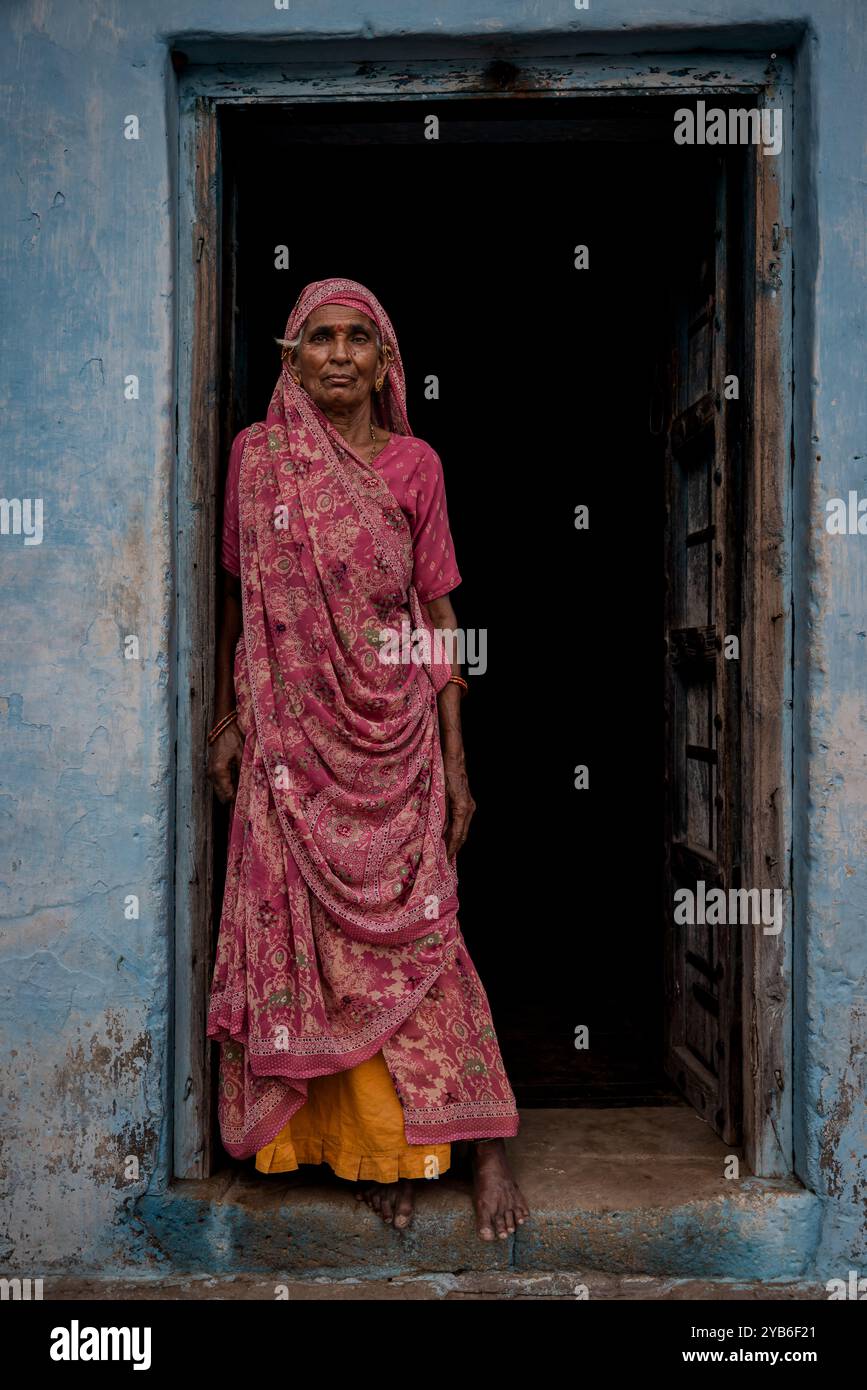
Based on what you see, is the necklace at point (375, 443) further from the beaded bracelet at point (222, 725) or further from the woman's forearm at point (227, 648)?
the beaded bracelet at point (222, 725)

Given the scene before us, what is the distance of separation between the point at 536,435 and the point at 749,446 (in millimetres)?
4090

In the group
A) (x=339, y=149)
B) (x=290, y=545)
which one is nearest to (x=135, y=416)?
(x=290, y=545)

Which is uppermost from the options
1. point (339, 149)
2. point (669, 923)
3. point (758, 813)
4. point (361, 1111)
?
point (339, 149)

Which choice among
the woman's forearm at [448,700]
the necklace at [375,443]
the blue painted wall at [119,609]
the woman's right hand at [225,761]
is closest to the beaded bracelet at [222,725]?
the woman's right hand at [225,761]

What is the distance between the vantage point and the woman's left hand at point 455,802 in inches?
108

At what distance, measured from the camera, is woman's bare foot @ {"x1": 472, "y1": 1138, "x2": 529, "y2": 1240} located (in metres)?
2.56

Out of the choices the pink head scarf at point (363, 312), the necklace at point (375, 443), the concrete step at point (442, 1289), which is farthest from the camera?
the necklace at point (375, 443)

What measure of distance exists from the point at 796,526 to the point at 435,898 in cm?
126

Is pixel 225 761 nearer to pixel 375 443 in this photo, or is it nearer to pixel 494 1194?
pixel 375 443

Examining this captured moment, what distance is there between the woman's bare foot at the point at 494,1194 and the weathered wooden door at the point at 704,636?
0.63 metres

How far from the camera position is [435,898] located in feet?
8.57

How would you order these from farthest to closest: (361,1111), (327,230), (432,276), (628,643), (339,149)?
(628,643), (432,276), (327,230), (339,149), (361,1111)

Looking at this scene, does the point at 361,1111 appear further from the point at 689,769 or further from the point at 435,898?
the point at 689,769

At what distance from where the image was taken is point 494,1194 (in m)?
2.59
